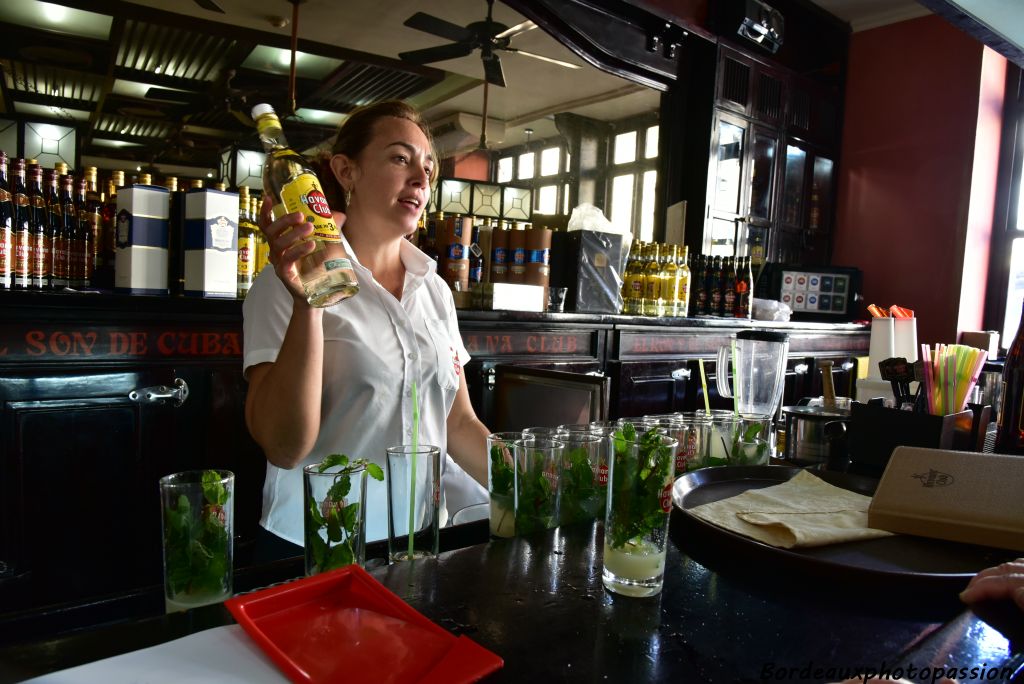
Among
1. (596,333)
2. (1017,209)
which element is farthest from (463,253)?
(1017,209)

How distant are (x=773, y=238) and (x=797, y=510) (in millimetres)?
4671

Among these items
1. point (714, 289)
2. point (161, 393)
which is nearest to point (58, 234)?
point (161, 393)

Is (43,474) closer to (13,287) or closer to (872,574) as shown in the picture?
(13,287)

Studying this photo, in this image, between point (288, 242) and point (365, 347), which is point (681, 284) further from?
point (288, 242)

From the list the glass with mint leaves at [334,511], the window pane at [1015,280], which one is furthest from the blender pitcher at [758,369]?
the window pane at [1015,280]

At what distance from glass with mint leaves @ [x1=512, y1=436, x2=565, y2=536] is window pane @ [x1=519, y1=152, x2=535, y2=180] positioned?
351 centimetres

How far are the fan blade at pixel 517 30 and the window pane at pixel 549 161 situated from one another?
69cm

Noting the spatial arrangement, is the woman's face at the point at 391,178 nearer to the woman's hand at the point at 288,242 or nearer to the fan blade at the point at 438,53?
the woman's hand at the point at 288,242

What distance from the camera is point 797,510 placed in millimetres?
864

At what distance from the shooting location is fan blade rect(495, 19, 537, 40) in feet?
12.4

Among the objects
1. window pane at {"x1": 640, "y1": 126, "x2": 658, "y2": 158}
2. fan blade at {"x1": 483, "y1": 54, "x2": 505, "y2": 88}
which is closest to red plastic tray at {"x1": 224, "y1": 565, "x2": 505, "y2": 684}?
fan blade at {"x1": 483, "y1": 54, "x2": 505, "y2": 88}

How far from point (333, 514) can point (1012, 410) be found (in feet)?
4.76

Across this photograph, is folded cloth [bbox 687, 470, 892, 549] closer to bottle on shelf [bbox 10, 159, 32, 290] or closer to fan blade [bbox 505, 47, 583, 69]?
bottle on shelf [bbox 10, 159, 32, 290]

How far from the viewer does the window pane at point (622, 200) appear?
4.47 metres
